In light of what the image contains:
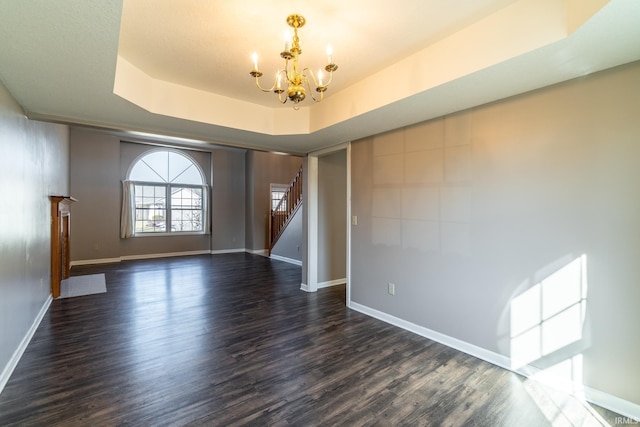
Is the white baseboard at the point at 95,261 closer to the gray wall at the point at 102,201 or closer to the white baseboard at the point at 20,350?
Result: the gray wall at the point at 102,201

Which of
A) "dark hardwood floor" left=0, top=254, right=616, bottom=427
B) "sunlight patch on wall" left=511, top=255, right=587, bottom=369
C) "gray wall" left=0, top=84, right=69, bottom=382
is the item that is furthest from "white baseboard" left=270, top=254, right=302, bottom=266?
"sunlight patch on wall" left=511, top=255, right=587, bottom=369

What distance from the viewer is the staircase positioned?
306 inches

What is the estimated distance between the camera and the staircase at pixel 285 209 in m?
7.77

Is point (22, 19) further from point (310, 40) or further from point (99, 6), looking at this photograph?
point (310, 40)

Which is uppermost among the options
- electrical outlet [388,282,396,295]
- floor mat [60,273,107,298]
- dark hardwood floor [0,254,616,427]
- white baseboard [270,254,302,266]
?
electrical outlet [388,282,396,295]

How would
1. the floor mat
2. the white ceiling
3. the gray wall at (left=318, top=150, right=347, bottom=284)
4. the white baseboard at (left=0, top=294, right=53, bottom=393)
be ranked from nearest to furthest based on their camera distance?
1. the white ceiling
2. the white baseboard at (left=0, top=294, right=53, bottom=393)
3. the floor mat
4. the gray wall at (left=318, top=150, right=347, bottom=284)

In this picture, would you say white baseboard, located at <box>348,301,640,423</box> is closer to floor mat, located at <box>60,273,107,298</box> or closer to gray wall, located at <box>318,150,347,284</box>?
gray wall, located at <box>318,150,347,284</box>

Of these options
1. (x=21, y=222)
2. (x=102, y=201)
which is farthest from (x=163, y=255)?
(x=21, y=222)

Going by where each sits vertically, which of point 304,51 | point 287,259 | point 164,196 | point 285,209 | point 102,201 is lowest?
point 287,259

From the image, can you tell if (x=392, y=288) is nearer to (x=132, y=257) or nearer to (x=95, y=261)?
(x=132, y=257)

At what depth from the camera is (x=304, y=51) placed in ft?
8.13

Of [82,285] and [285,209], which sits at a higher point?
[285,209]

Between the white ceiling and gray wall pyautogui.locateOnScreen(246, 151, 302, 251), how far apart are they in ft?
19.3

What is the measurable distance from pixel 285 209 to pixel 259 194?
3.77 feet
